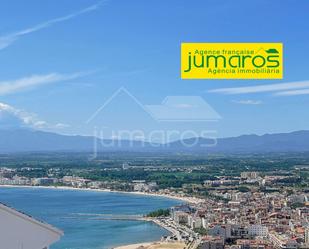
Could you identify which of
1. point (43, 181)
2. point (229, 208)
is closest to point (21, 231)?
point (229, 208)

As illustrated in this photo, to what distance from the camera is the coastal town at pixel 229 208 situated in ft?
25.5

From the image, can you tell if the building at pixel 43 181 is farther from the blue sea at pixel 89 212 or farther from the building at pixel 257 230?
the building at pixel 257 230

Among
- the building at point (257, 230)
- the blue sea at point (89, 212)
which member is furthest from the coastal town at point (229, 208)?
the blue sea at point (89, 212)

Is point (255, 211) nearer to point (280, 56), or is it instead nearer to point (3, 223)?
point (280, 56)

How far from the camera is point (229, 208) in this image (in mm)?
11266

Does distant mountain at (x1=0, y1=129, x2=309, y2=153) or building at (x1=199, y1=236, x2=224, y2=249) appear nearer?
building at (x1=199, y1=236, x2=224, y2=249)

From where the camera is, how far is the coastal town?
7.78 metres

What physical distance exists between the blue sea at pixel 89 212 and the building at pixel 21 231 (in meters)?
3.94

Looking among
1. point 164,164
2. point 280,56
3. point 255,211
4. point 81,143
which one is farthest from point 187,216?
point 81,143

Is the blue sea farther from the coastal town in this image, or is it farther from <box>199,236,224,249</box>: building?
<box>199,236,224,249</box>: building

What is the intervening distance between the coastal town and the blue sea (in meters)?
0.50

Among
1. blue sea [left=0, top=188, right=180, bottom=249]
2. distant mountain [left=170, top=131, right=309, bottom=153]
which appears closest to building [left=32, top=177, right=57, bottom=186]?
blue sea [left=0, top=188, right=180, bottom=249]

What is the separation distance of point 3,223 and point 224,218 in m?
9.18

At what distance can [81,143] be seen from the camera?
129ft
